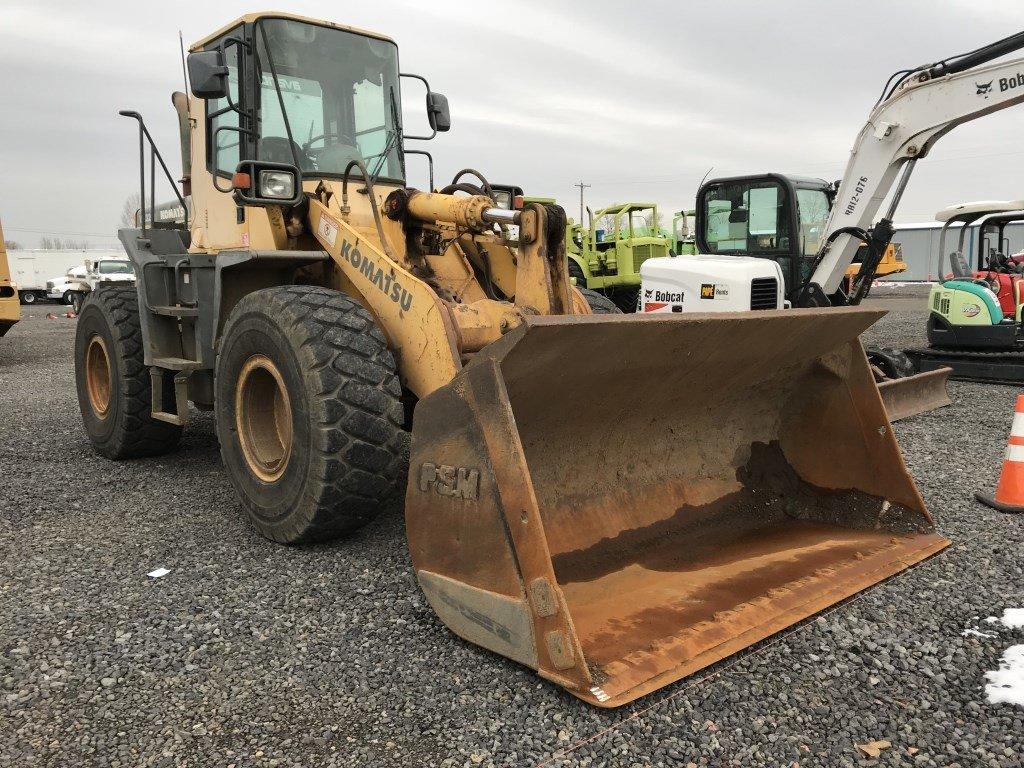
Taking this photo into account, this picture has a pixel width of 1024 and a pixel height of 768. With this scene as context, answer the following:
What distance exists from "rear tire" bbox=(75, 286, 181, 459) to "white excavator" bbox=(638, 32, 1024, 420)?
4.13 metres

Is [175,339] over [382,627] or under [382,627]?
over

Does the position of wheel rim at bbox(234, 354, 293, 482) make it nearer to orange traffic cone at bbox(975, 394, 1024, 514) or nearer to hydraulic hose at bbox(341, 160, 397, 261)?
hydraulic hose at bbox(341, 160, 397, 261)

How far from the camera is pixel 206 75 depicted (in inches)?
166

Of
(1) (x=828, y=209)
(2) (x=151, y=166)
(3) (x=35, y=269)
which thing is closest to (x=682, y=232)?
(1) (x=828, y=209)

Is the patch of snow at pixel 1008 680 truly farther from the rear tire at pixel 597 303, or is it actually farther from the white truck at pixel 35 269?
the white truck at pixel 35 269

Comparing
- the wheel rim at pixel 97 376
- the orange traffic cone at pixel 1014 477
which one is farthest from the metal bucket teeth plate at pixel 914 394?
the wheel rim at pixel 97 376

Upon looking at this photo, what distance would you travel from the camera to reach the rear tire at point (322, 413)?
12.0ft

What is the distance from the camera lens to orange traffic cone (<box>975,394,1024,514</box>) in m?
4.49

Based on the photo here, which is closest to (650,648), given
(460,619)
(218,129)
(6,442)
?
(460,619)

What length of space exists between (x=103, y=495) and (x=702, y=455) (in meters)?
3.59

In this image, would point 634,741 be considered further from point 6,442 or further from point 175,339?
point 6,442

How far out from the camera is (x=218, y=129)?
4781 millimetres

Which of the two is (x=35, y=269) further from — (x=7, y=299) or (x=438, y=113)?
(x=438, y=113)

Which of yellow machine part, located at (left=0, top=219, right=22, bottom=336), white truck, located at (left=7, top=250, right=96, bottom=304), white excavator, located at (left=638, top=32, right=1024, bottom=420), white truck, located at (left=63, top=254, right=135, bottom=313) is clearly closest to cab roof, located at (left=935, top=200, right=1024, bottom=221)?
white excavator, located at (left=638, top=32, right=1024, bottom=420)
